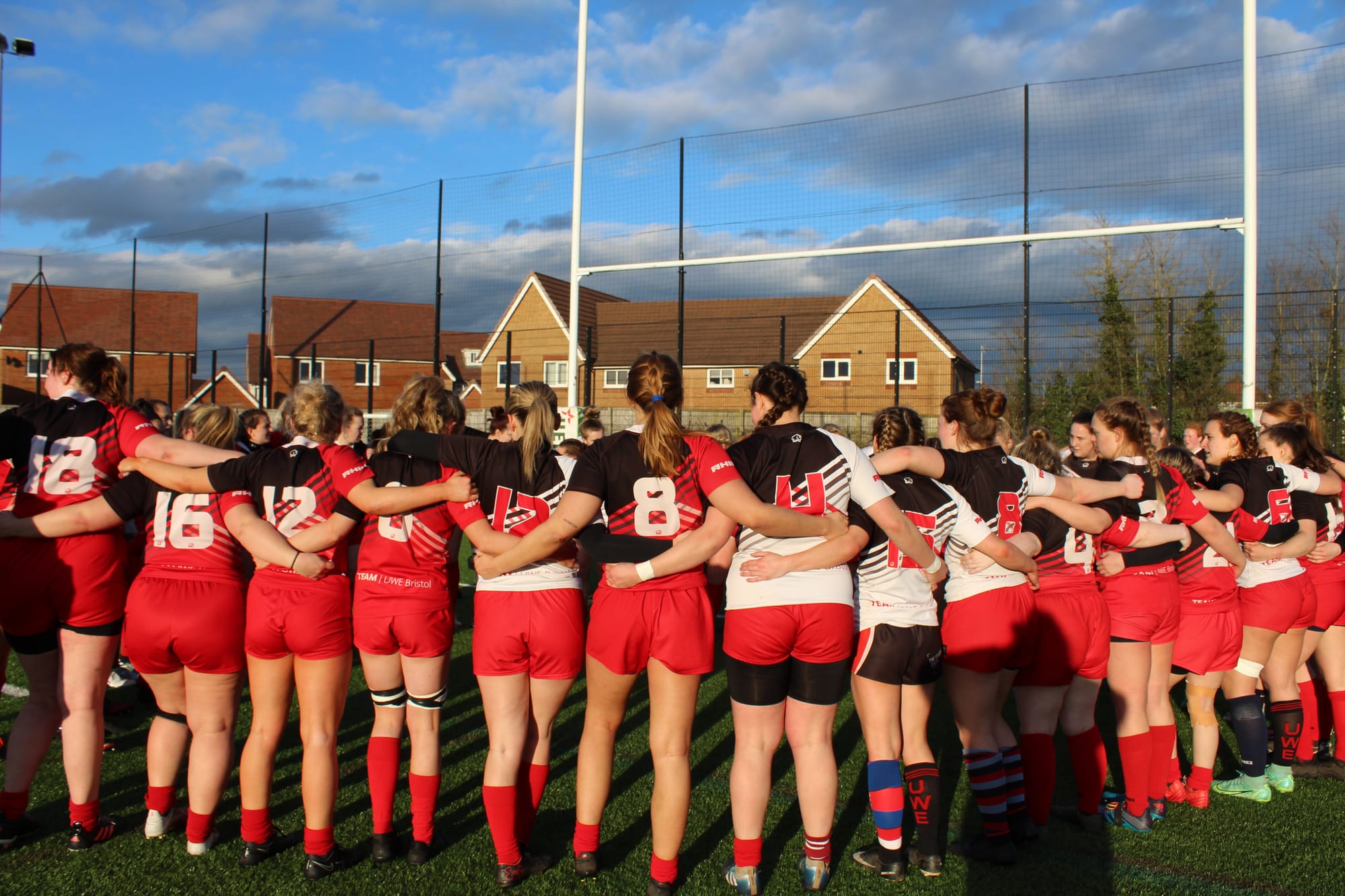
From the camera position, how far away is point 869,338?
45.0 feet

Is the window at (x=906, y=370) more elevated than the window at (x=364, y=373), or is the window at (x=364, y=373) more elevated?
the window at (x=364, y=373)

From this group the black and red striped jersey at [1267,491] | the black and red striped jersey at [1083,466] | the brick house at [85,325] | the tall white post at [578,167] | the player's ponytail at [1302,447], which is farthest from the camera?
the brick house at [85,325]

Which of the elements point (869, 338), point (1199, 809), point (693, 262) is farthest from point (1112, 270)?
point (1199, 809)

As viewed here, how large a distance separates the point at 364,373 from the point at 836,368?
16.5m

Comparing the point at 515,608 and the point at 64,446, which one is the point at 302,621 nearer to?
the point at 515,608

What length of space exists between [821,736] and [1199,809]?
7.64 ft

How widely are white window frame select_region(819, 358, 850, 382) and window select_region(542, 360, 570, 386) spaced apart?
12.7 meters

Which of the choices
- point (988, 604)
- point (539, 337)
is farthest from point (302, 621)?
point (539, 337)

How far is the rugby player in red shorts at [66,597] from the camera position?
3.62 meters

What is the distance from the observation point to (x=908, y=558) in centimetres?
356

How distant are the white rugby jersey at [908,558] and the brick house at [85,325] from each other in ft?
105

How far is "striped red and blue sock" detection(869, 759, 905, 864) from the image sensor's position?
3.50 meters

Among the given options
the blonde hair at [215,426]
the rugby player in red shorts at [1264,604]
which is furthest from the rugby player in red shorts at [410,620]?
the rugby player in red shorts at [1264,604]

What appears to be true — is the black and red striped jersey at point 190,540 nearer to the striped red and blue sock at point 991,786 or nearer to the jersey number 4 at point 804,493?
the jersey number 4 at point 804,493
